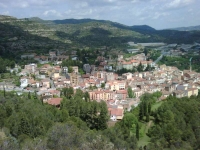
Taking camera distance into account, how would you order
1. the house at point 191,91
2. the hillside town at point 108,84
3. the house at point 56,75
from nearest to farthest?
the hillside town at point 108,84 → the house at point 191,91 → the house at point 56,75

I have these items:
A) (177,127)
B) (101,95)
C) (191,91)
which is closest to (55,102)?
(101,95)

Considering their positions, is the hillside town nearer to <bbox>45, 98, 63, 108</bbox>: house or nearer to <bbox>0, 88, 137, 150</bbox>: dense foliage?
<bbox>45, 98, 63, 108</bbox>: house

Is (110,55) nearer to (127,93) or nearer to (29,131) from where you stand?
(127,93)

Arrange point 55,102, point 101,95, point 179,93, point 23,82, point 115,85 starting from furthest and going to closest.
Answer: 1. point 115,85
2. point 23,82
3. point 179,93
4. point 101,95
5. point 55,102

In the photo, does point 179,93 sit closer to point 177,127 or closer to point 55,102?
point 177,127

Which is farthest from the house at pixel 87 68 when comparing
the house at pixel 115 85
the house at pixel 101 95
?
the house at pixel 101 95

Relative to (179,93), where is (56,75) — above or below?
above

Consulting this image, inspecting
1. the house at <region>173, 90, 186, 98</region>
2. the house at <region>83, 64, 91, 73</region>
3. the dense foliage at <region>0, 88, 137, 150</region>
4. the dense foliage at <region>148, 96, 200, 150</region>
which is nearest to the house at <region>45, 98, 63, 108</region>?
the dense foliage at <region>0, 88, 137, 150</region>

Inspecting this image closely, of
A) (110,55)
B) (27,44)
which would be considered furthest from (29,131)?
(27,44)

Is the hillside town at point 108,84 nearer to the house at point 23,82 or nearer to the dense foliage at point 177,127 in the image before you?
the house at point 23,82

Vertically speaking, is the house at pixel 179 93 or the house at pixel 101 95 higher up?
the house at pixel 101 95
